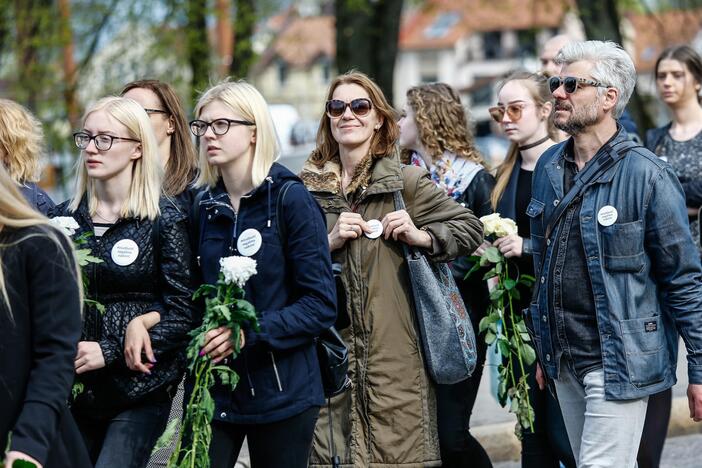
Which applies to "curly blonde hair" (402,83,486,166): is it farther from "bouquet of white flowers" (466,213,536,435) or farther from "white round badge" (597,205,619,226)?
"white round badge" (597,205,619,226)

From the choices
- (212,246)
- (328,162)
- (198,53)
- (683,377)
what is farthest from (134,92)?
(198,53)

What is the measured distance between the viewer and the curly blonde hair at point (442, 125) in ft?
19.5

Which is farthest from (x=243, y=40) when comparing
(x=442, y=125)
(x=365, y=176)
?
(x=365, y=176)

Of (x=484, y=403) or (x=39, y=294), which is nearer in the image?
(x=39, y=294)

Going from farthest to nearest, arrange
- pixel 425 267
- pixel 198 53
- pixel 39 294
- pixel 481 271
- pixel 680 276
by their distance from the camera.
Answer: pixel 198 53
pixel 481 271
pixel 425 267
pixel 680 276
pixel 39 294

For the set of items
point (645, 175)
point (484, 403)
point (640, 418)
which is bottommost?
point (484, 403)

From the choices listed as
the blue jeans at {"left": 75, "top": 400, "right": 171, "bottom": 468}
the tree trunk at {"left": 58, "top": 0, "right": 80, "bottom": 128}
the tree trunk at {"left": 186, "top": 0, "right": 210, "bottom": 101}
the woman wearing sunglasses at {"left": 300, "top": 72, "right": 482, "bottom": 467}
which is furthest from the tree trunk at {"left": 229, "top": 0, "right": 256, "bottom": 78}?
the blue jeans at {"left": 75, "top": 400, "right": 171, "bottom": 468}

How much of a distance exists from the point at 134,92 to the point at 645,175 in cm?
241

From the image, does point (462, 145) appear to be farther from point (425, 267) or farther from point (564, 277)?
point (564, 277)

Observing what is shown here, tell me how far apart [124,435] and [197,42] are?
11905 millimetres

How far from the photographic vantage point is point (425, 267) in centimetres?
491

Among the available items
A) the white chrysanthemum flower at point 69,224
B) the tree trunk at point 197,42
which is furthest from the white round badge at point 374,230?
the tree trunk at point 197,42

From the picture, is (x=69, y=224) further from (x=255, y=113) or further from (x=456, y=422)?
(x=456, y=422)

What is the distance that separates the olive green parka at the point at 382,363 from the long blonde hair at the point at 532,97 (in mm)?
882
